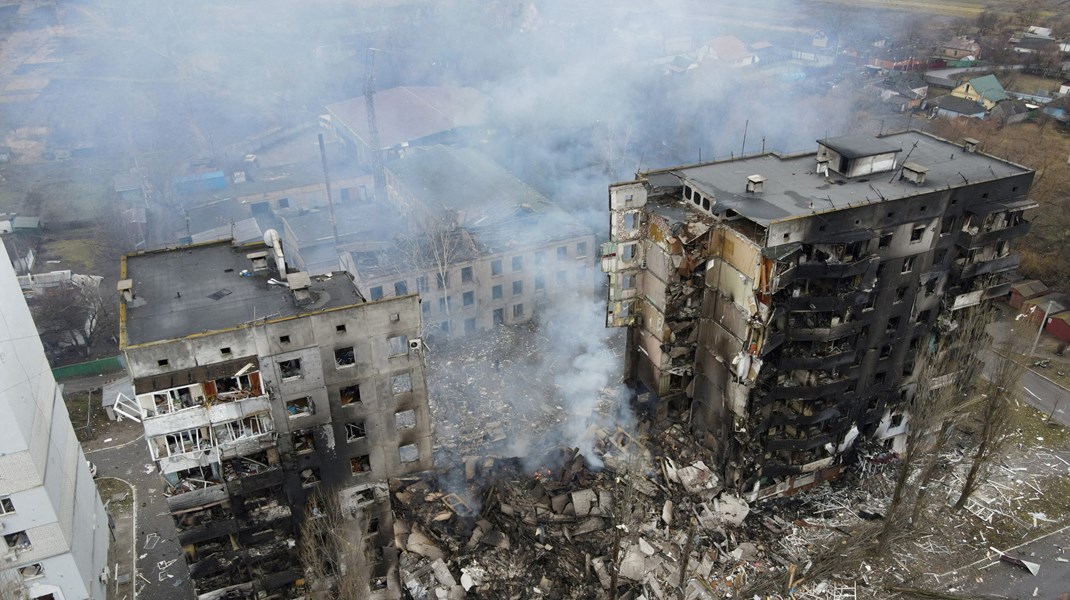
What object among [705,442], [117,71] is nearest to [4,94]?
[117,71]

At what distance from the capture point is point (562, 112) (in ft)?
268

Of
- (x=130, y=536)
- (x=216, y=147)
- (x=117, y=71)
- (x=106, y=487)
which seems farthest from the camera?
(x=117, y=71)

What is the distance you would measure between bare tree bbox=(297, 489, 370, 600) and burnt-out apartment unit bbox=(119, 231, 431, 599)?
0.26 metres

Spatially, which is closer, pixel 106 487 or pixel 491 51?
pixel 106 487

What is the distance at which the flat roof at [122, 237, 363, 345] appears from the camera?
24703 mm

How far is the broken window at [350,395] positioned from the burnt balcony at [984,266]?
1059 inches

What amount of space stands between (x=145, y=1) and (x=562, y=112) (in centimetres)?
8105

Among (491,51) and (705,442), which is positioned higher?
(491,51)

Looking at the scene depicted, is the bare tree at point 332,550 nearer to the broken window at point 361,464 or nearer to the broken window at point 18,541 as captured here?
the broken window at point 361,464

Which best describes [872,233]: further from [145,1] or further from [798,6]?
[145,1]

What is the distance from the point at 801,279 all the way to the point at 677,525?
12.7 metres

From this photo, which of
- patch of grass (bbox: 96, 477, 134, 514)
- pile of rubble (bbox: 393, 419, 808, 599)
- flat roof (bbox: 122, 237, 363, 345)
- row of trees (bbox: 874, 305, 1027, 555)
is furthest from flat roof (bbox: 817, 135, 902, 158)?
patch of grass (bbox: 96, 477, 134, 514)

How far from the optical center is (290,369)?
25484mm

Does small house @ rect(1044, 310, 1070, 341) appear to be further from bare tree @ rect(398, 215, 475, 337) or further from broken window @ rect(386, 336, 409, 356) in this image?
broken window @ rect(386, 336, 409, 356)
